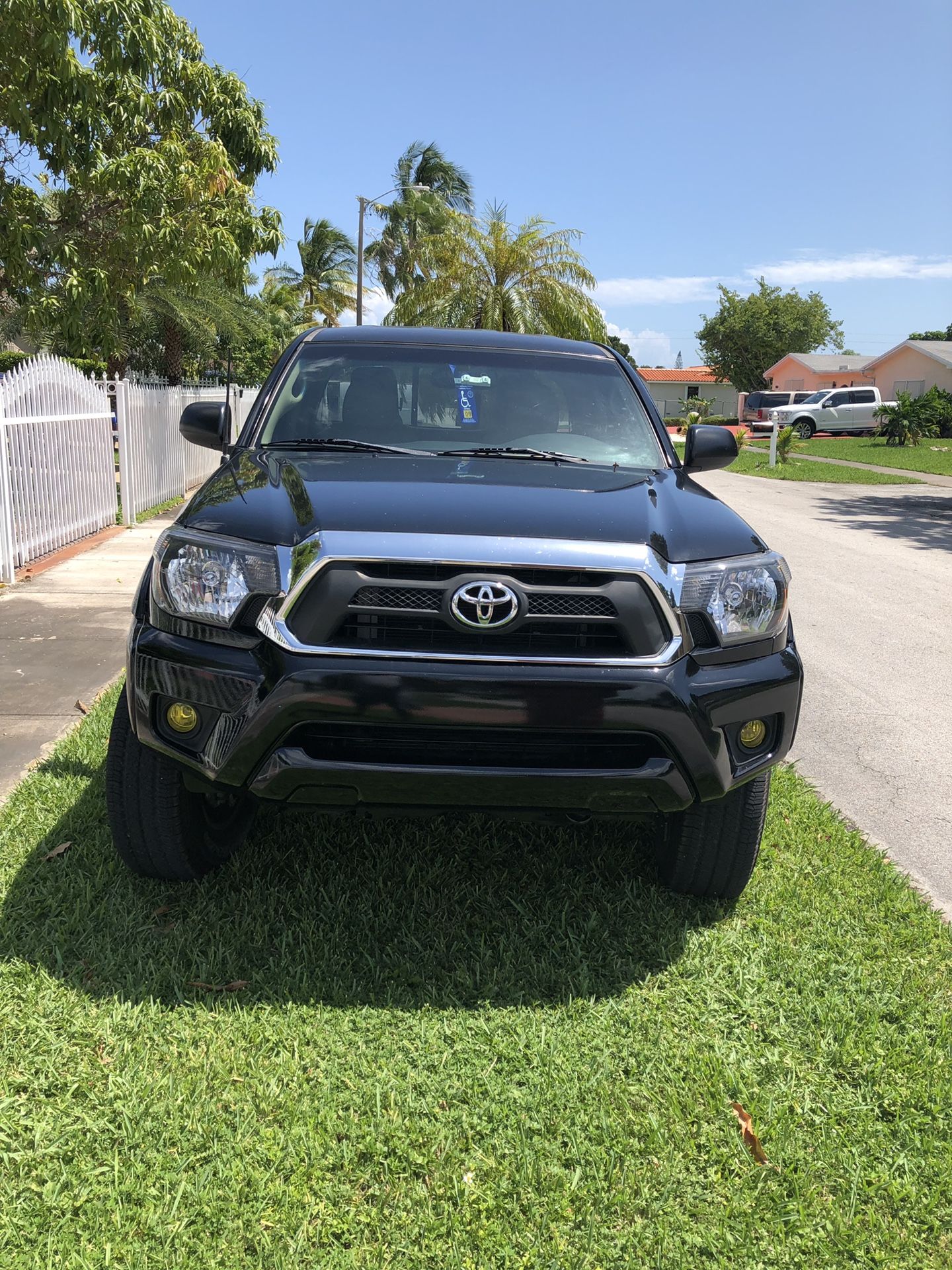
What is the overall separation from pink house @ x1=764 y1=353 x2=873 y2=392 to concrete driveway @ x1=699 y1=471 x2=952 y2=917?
54.3 m

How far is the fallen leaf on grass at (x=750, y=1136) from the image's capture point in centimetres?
234

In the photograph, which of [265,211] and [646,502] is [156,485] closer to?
A: [265,211]

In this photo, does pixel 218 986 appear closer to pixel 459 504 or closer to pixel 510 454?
pixel 459 504

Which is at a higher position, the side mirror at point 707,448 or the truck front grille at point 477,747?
the side mirror at point 707,448

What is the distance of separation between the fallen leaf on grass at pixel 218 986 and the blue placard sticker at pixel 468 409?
2.07 metres

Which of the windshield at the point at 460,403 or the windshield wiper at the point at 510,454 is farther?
the windshield at the point at 460,403

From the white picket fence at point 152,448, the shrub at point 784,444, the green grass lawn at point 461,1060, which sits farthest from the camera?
the shrub at point 784,444

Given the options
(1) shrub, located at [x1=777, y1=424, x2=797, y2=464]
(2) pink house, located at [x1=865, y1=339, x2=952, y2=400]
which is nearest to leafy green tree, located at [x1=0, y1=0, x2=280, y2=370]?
(1) shrub, located at [x1=777, y1=424, x2=797, y2=464]

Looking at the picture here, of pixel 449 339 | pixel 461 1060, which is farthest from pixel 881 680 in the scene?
pixel 461 1060

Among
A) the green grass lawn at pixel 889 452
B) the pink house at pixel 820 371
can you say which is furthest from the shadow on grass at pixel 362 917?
the pink house at pixel 820 371

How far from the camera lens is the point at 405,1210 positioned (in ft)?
6.98

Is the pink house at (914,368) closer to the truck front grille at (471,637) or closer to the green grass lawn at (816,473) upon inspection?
the green grass lawn at (816,473)

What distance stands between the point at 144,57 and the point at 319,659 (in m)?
9.98

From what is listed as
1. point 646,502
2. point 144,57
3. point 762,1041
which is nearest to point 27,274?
point 144,57
